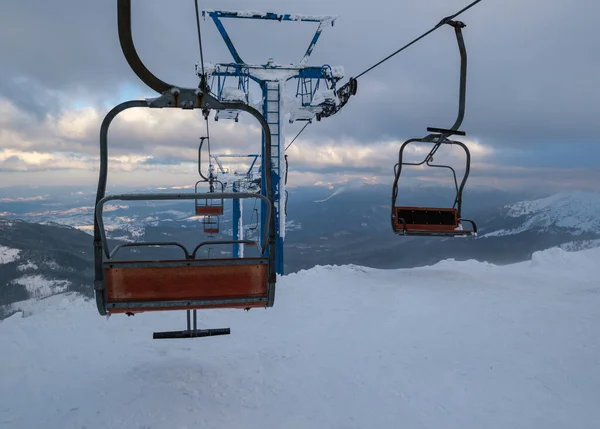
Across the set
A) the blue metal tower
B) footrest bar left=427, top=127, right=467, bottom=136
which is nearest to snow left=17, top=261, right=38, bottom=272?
the blue metal tower

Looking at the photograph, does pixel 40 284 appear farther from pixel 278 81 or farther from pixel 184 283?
pixel 184 283

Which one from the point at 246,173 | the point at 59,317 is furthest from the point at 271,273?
the point at 246,173

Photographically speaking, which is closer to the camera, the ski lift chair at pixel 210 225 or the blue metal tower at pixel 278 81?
the blue metal tower at pixel 278 81

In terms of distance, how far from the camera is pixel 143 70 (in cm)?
362

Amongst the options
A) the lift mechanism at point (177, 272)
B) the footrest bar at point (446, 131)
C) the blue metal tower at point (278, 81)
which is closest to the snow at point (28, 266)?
the blue metal tower at point (278, 81)

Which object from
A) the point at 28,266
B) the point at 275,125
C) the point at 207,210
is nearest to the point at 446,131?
the point at 275,125

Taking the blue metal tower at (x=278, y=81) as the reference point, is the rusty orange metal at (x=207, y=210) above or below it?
below

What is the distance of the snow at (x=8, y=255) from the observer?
8760cm

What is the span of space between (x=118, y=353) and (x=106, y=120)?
4.23 meters

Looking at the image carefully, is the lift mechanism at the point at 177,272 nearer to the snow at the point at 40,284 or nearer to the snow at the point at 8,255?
the snow at the point at 40,284

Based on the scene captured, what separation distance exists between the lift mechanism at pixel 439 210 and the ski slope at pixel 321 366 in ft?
5.43

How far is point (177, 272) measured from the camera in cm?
419

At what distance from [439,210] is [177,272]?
770 centimetres

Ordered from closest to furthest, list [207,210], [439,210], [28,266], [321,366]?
[321,366], [439,210], [207,210], [28,266]
